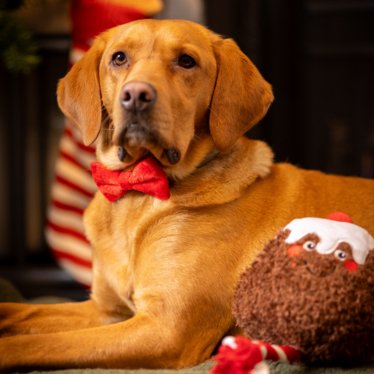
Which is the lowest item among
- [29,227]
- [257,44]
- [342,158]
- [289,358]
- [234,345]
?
[29,227]

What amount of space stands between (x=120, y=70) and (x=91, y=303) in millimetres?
875

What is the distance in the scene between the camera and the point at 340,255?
6.15 ft

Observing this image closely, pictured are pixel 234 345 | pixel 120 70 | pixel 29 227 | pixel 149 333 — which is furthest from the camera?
pixel 29 227

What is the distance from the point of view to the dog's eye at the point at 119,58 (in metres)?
2.29

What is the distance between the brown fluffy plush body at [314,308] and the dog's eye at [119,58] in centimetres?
79

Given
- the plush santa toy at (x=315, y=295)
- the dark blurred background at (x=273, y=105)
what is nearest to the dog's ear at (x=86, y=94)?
the plush santa toy at (x=315, y=295)

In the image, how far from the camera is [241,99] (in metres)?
2.33

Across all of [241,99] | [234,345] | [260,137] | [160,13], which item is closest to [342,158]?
[260,137]

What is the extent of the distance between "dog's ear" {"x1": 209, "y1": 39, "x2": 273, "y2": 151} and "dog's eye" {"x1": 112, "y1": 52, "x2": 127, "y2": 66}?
304mm

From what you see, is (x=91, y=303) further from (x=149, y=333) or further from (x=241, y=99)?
(x=241, y=99)

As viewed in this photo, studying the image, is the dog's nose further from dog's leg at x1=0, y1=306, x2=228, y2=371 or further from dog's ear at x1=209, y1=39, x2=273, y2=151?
dog's leg at x1=0, y1=306, x2=228, y2=371

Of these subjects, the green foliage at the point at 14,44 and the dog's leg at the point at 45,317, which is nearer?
the dog's leg at the point at 45,317

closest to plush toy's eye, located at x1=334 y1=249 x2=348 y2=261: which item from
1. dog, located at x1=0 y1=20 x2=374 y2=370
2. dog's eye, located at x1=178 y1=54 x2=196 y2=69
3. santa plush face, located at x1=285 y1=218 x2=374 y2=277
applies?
santa plush face, located at x1=285 y1=218 x2=374 y2=277

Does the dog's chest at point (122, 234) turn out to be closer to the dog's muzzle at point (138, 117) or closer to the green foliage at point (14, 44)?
the dog's muzzle at point (138, 117)
